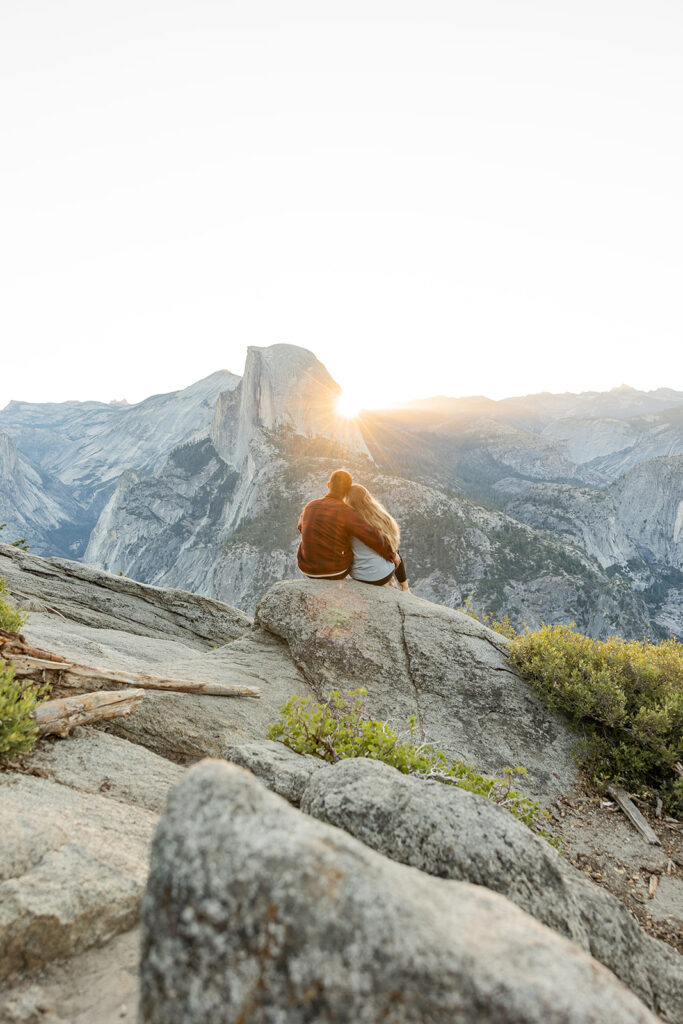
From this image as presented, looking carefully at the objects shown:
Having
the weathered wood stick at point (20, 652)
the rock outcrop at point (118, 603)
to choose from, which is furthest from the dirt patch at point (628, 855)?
the rock outcrop at point (118, 603)

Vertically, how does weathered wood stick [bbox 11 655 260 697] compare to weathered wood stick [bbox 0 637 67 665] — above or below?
below

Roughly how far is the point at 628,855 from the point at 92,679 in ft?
23.9

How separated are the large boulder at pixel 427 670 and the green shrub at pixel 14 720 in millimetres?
4879

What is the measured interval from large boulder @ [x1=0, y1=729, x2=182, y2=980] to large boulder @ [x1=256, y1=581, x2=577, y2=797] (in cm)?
449

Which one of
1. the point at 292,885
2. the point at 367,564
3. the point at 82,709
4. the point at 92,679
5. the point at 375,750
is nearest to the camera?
the point at 292,885

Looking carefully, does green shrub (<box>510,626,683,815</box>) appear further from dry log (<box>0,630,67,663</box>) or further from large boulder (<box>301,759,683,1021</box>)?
dry log (<box>0,630,67,663</box>)

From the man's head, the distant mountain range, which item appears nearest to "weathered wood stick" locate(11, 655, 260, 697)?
the man's head

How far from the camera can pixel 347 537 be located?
34.4 ft

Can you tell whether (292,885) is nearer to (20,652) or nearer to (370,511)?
(20,652)

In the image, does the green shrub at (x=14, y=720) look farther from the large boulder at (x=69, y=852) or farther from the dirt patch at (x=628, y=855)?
the dirt patch at (x=628, y=855)

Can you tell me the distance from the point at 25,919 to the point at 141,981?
5.54 feet

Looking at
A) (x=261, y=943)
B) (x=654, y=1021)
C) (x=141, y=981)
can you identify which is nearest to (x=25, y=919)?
(x=141, y=981)

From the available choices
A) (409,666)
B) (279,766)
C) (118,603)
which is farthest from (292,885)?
(118,603)

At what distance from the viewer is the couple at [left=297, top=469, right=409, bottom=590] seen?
1019 centimetres
